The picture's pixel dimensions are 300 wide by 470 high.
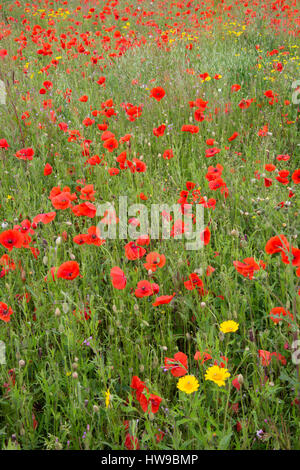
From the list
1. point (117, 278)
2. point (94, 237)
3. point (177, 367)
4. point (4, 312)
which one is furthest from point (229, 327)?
point (4, 312)

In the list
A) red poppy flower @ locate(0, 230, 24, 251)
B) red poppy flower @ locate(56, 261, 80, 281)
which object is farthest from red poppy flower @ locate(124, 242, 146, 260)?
red poppy flower @ locate(0, 230, 24, 251)

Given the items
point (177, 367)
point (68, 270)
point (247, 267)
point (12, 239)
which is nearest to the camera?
point (177, 367)

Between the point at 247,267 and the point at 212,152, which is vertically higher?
the point at 212,152

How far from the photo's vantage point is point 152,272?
2100 mm

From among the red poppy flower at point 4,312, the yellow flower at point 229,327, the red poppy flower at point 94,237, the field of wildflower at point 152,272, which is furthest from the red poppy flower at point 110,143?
the yellow flower at point 229,327

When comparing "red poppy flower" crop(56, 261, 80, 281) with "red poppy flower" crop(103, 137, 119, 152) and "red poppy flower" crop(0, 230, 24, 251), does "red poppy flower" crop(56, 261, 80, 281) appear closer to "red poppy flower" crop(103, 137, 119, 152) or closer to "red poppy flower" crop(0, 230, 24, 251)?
"red poppy flower" crop(0, 230, 24, 251)

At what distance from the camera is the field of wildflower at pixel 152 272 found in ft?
4.92

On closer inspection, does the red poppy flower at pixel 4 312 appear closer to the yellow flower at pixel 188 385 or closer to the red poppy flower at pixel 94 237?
the red poppy flower at pixel 94 237

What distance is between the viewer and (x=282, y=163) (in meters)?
3.17

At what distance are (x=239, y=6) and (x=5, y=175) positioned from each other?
6.76 meters

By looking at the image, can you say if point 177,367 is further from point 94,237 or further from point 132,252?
point 94,237

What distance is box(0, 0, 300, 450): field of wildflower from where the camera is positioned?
1.50 meters

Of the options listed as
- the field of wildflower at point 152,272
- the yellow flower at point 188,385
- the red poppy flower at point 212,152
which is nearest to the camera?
the yellow flower at point 188,385
